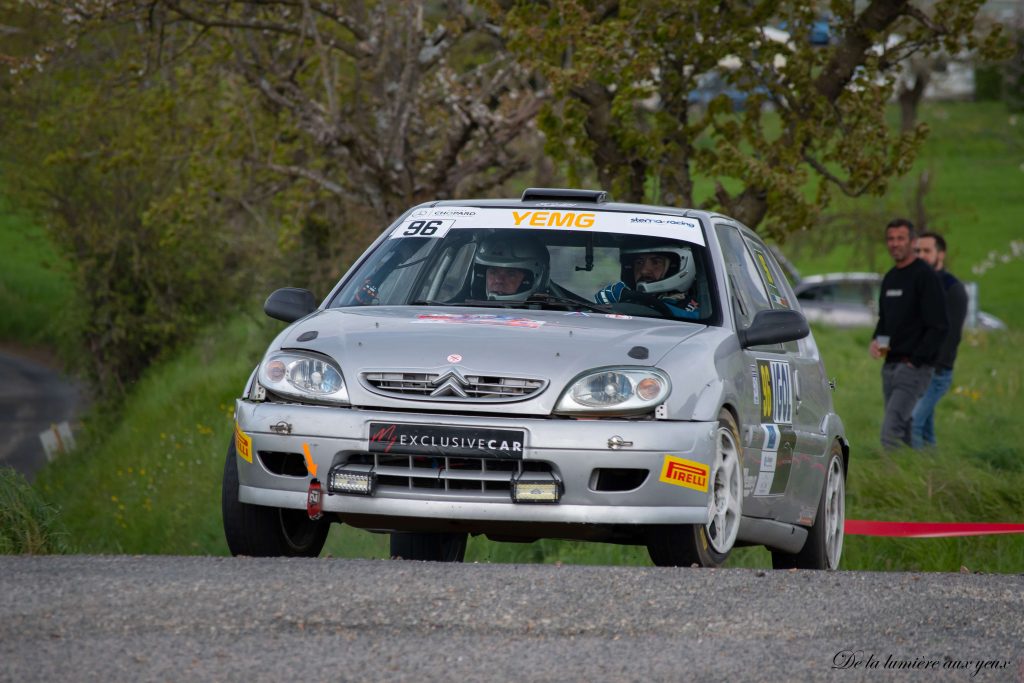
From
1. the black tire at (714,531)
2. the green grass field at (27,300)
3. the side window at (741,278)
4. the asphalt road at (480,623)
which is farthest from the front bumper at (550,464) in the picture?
the green grass field at (27,300)

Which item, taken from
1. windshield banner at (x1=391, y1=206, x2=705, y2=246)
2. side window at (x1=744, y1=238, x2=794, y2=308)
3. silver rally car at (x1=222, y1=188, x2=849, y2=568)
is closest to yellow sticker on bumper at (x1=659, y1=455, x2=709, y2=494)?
silver rally car at (x1=222, y1=188, x2=849, y2=568)

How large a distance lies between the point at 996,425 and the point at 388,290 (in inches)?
352

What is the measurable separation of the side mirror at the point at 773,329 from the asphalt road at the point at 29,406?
20.6 meters

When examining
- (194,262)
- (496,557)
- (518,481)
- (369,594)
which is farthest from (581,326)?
(194,262)

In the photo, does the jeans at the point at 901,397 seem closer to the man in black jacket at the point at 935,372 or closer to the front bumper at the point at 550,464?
the man in black jacket at the point at 935,372

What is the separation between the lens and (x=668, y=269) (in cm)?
732

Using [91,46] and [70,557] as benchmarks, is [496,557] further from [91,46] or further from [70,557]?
[91,46]

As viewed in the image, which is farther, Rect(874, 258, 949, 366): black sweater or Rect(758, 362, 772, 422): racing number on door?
Rect(874, 258, 949, 366): black sweater

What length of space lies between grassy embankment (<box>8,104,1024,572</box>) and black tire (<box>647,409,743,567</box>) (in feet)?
13.2

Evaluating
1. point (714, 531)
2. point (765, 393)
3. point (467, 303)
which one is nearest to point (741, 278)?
point (765, 393)

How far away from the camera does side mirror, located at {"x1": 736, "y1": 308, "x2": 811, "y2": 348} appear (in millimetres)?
6961

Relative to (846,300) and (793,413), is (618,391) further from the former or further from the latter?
(846,300)

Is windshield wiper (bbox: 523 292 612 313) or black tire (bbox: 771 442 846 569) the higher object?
windshield wiper (bbox: 523 292 612 313)

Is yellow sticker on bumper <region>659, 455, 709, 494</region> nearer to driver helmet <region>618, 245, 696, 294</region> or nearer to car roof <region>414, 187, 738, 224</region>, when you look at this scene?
driver helmet <region>618, 245, 696, 294</region>
